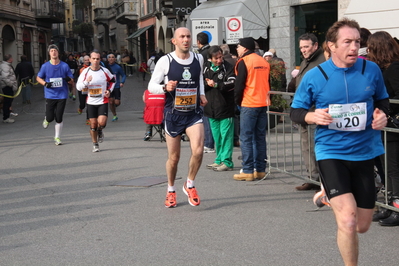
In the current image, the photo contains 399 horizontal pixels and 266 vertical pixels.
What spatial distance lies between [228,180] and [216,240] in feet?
10.8

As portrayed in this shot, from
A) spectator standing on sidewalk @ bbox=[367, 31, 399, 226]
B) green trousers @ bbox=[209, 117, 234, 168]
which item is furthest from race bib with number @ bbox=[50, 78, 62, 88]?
spectator standing on sidewalk @ bbox=[367, 31, 399, 226]

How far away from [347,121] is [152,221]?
9.57 ft

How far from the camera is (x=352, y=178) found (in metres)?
4.53

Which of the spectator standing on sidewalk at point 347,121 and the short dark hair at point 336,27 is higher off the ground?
the short dark hair at point 336,27

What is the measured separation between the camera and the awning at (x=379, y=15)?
14.6 m

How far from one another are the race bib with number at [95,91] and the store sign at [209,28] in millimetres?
4254

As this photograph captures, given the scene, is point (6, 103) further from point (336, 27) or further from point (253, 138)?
point (336, 27)

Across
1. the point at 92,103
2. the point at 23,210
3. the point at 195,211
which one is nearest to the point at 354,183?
the point at 195,211

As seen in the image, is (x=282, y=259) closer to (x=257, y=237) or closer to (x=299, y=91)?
(x=257, y=237)

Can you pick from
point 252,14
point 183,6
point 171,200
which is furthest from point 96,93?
point 183,6

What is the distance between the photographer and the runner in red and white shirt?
40.5 feet

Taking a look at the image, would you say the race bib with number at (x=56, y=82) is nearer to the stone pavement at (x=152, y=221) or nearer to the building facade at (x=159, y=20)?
the stone pavement at (x=152, y=221)

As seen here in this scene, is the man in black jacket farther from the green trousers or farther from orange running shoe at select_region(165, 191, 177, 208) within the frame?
orange running shoe at select_region(165, 191, 177, 208)

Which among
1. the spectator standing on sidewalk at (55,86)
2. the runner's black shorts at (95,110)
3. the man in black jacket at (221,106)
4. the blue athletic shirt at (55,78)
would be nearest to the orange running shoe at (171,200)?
the man in black jacket at (221,106)
